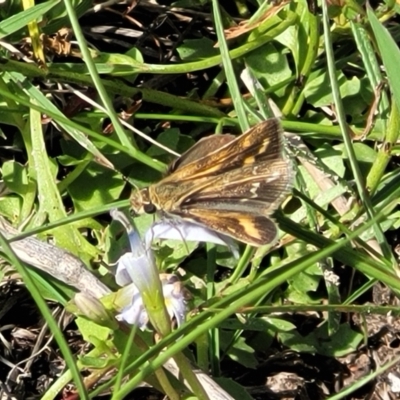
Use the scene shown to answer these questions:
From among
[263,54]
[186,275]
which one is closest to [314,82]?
[263,54]

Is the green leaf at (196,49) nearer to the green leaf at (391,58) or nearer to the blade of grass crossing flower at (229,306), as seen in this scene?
the green leaf at (391,58)

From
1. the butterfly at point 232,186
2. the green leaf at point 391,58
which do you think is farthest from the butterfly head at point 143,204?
the green leaf at point 391,58

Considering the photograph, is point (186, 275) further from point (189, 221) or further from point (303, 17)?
point (303, 17)

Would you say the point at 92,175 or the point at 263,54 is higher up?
the point at 263,54

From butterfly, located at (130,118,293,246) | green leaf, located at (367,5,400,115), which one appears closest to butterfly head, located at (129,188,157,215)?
butterfly, located at (130,118,293,246)

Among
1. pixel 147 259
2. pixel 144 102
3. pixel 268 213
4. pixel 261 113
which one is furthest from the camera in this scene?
pixel 144 102

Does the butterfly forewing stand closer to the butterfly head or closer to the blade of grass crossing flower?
the butterfly head

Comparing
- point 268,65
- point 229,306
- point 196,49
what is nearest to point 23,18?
point 196,49
